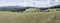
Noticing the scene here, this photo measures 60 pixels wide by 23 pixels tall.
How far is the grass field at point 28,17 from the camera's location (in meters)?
0.96

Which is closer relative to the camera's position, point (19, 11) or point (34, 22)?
point (34, 22)

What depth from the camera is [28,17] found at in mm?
979

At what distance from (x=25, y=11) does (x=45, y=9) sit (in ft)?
0.75

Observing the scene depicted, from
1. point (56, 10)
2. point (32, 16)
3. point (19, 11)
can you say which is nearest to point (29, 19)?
point (32, 16)

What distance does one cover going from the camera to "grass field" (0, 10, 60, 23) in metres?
0.96

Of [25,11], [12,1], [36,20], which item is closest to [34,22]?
[36,20]

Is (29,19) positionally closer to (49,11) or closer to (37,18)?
(37,18)

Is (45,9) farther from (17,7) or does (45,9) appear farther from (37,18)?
(17,7)

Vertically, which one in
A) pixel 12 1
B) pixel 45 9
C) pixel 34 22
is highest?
pixel 12 1

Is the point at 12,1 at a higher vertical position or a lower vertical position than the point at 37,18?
higher

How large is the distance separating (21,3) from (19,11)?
0.11 m

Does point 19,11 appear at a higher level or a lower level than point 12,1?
lower

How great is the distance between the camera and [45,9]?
1.10 meters

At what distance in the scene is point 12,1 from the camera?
1.16 meters
